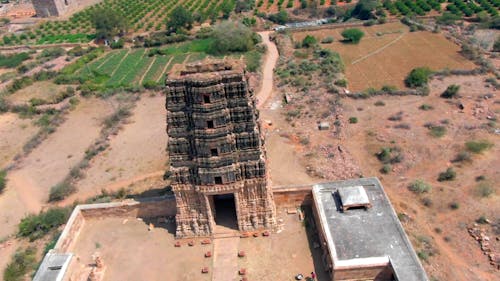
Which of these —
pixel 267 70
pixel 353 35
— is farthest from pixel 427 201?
pixel 353 35

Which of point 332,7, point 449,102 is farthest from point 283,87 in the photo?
point 332,7

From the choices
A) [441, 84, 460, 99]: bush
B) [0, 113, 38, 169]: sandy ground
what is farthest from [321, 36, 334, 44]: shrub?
[0, 113, 38, 169]: sandy ground

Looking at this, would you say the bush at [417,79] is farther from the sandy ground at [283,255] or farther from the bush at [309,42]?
the sandy ground at [283,255]

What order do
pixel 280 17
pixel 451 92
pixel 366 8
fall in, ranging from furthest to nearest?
1. pixel 280 17
2. pixel 366 8
3. pixel 451 92

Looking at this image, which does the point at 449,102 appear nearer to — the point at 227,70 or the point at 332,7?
the point at 227,70

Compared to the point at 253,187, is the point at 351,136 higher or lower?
lower

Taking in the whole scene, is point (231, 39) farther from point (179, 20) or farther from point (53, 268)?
point (53, 268)

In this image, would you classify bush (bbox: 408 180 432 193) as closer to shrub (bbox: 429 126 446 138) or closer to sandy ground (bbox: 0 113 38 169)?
shrub (bbox: 429 126 446 138)
